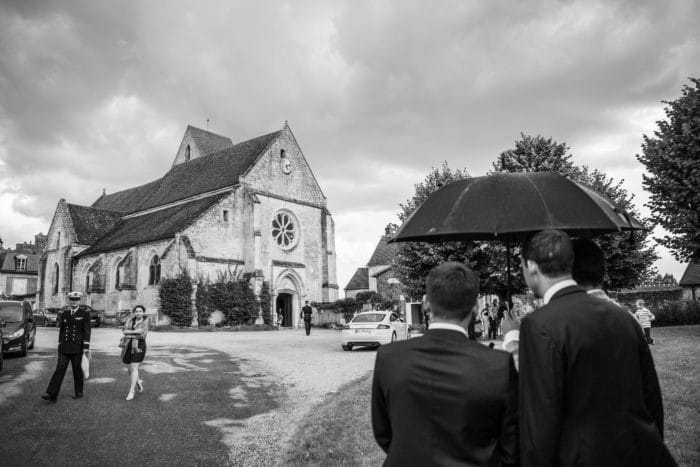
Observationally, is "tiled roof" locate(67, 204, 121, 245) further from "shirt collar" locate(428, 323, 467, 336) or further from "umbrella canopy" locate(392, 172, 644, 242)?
"shirt collar" locate(428, 323, 467, 336)

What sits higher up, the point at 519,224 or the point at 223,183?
the point at 223,183

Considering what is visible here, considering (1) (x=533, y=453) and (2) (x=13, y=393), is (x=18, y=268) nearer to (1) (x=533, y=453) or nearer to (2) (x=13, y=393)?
(2) (x=13, y=393)

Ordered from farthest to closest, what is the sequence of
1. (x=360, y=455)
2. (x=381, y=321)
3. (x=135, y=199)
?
(x=135, y=199) < (x=381, y=321) < (x=360, y=455)

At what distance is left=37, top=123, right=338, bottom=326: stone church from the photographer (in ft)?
110

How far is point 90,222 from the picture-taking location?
44.2m

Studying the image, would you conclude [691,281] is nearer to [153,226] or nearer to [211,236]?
[211,236]

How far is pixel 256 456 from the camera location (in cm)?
637

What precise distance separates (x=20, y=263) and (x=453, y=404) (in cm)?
8065

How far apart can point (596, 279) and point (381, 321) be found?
16042 mm

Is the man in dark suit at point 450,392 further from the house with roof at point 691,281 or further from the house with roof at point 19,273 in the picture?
the house with roof at point 19,273

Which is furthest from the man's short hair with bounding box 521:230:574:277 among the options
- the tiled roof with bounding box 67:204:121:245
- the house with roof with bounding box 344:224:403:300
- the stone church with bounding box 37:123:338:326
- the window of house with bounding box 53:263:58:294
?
the window of house with bounding box 53:263:58:294

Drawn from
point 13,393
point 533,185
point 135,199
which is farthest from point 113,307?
point 533,185

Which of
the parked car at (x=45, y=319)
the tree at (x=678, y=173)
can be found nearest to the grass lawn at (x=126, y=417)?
the tree at (x=678, y=173)

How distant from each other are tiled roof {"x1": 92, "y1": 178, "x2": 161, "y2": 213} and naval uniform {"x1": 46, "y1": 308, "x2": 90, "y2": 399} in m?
38.0
